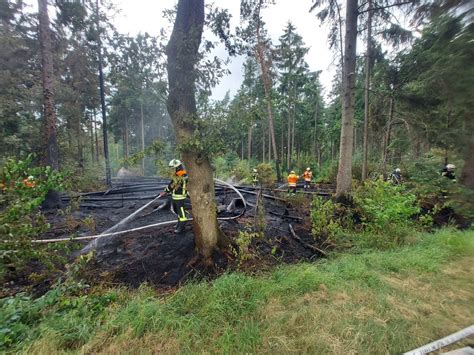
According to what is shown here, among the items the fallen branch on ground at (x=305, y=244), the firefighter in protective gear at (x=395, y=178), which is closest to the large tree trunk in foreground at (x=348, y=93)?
the firefighter in protective gear at (x=395, y=178)

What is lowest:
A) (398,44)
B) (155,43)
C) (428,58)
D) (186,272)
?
(186,272)

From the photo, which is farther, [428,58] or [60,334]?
[60,334]

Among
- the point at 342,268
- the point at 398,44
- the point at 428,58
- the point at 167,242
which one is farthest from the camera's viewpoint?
the point at 398,44

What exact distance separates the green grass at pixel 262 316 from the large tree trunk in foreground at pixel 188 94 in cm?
169

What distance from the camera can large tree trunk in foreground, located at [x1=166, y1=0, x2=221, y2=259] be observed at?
3.97 m

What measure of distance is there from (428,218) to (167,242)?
673 cm

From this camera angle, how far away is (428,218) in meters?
5.90

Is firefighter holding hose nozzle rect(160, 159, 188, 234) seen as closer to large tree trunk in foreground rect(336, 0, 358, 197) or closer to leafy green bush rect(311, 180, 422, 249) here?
leafy green bush rect(311, 180, 422, 249)

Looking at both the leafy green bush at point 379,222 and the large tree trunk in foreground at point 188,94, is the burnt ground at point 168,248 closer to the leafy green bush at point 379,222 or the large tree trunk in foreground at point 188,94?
the leafy green bush at point 379,222

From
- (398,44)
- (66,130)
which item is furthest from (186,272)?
(66,130)

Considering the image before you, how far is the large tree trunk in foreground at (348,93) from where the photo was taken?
7324mm

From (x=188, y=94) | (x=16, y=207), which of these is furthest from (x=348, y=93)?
(x=16, y=207)

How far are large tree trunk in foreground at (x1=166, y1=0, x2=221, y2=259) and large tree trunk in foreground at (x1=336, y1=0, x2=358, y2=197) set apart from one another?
211 inches

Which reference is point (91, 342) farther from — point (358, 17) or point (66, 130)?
point (66, 130)
